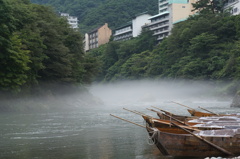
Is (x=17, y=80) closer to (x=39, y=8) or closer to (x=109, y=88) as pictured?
(x=39, y=8)

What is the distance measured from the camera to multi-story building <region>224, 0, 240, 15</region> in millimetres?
64775

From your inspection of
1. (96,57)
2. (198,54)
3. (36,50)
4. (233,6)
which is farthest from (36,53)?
(233,6)

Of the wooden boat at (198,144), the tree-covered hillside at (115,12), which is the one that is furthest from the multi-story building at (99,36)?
the wooden boat at (198,144)

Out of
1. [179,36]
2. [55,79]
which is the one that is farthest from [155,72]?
[55,79]

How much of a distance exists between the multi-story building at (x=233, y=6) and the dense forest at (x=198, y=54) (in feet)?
5.31

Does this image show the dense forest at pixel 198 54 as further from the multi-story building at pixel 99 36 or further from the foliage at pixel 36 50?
the multi-story building at pixel 99 36

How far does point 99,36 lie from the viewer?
368 feet

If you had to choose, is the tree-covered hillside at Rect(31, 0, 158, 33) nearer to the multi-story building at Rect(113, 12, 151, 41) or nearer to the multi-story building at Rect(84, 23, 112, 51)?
the multi-story building at Rect(84, 23, 112, 51)

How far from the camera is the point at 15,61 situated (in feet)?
95.1

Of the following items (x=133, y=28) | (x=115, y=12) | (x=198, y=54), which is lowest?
(x=198, y=54)

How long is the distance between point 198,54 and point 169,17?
33210 mm

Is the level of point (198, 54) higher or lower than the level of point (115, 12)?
lower

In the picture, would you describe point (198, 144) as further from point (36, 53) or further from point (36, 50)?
point (36, 53)

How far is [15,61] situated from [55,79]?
476 inches
